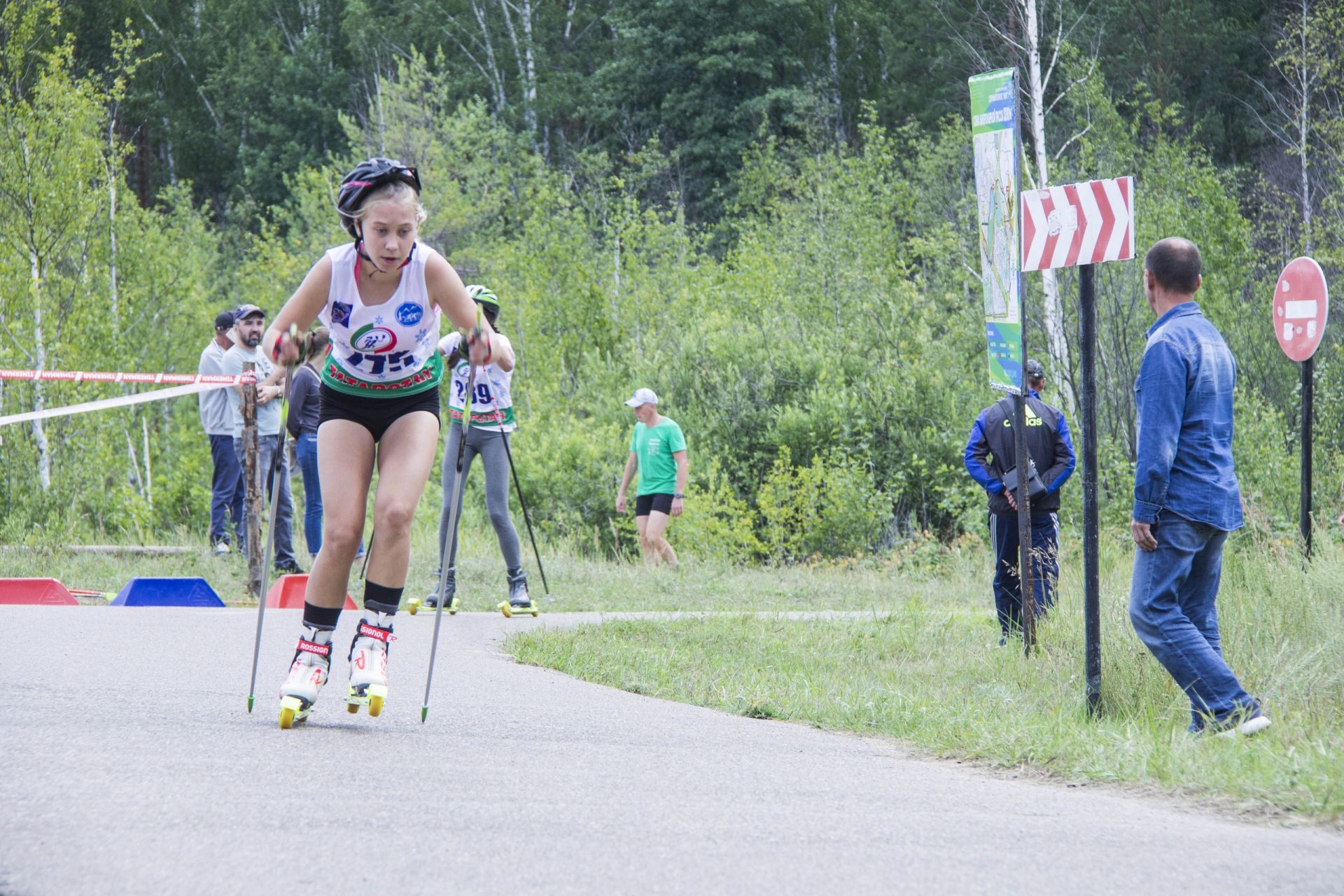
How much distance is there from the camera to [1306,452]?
11.8 metres

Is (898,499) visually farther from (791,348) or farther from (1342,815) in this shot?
(1342,815)

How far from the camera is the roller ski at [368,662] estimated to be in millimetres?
5555

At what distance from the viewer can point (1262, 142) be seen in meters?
40.9

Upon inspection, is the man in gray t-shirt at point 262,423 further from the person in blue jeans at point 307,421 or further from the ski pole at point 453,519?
the ski pole at point 453,519

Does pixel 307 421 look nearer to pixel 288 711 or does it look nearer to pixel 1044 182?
pixel 288 711

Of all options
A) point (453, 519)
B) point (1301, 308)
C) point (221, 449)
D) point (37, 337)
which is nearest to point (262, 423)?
point (221, 449)

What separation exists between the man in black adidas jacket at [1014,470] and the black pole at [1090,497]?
3.01 meters

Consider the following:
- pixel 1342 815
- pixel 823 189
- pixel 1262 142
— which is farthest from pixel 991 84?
pixel 1262 142

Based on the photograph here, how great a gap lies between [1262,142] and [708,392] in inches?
1023

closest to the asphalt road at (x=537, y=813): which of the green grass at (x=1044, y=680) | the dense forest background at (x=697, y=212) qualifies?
the green grass at (x=1044, y=680)

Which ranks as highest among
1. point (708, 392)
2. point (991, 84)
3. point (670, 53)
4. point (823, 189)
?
point (670, 53)

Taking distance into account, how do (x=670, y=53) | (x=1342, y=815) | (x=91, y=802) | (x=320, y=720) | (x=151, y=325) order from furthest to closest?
(x=670, y=53), (x=151, y=325), (x=320, y=720), (x=1342, y=815), (x=91, y=802)

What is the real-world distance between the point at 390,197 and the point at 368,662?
6.04 ft

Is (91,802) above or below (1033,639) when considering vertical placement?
above
